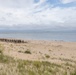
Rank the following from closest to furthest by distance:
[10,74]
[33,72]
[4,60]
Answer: [10,74]
[33,72]
[4,60]

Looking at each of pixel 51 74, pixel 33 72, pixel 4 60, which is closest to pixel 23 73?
pixel 33 72

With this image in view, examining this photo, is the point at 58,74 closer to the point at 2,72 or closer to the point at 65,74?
the point at 65,74

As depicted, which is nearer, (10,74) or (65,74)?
(10,74)

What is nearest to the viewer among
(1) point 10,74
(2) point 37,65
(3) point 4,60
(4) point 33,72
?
(1) point 10,74

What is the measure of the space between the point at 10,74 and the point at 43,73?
62.4 inches

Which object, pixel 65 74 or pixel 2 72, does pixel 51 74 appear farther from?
pixel 2 72

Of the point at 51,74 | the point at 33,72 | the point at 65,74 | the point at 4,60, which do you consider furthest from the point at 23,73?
the point at 4,60

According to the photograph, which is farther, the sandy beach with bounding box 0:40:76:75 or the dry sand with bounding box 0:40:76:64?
the dry sand with bounding box 0:40:76:64

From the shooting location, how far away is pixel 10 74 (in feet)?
29.4

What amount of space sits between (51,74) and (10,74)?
1910 millimetres

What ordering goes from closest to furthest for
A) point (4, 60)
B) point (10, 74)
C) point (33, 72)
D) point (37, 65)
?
point (10, 74)
point (33, 72)
point (37, 65)
point (4, 60)

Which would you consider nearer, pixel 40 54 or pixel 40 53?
pixel 40 54

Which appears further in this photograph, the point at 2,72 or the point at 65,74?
the point at 65,74

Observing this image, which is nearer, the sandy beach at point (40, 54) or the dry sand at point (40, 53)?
the sandy beach at point (40, 54)
